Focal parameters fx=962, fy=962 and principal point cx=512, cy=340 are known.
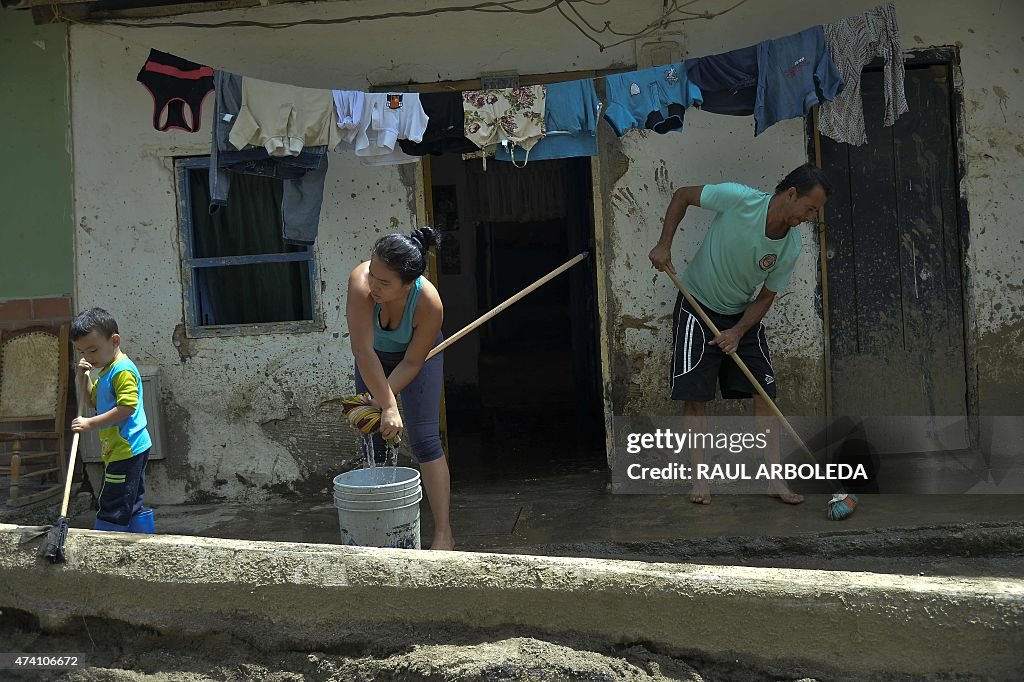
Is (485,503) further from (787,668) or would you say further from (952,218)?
(952,218)

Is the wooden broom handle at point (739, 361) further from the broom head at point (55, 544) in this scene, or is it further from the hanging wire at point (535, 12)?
the broom head at point (55, 544)

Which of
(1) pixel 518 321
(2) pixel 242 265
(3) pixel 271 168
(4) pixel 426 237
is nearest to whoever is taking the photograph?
(4) pixel 426 237

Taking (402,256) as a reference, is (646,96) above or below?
above

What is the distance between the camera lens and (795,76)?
4914mm

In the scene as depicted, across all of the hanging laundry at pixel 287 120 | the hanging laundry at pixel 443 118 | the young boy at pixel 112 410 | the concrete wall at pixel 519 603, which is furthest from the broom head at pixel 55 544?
the hanging laundry at pixel 443 118

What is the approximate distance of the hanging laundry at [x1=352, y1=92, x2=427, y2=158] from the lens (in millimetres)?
5070

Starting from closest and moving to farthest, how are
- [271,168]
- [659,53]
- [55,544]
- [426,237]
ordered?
[55,544]
[426,237]
[271,168]
[659,53]

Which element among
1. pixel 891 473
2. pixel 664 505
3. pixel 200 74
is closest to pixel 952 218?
pixel 891 473

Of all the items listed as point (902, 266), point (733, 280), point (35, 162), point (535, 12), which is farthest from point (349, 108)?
point (902, 266)

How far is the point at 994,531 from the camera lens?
4.38 meters

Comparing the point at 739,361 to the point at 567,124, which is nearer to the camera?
the point at 739,361

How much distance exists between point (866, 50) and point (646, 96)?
1.13 m

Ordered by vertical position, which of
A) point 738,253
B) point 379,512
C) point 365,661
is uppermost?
point 738,253

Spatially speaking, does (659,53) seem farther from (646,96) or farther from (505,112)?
(505,112)
